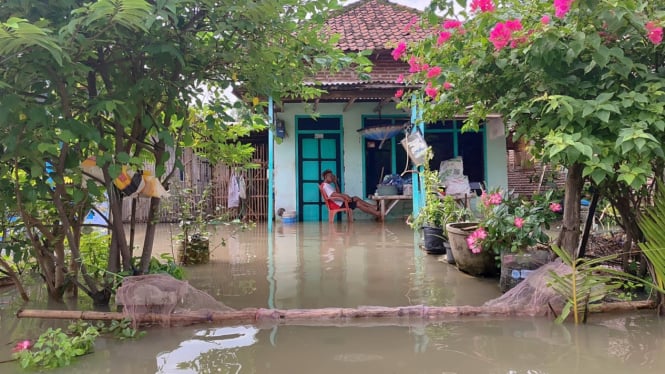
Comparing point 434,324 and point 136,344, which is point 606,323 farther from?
point 136,344

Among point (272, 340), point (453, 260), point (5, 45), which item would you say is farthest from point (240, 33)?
point (453, 260)

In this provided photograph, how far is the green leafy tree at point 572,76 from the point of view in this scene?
280 centimetres

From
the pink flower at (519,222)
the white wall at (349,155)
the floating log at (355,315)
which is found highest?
the white wall at (349,155)

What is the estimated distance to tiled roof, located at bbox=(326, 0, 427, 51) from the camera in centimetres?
1100

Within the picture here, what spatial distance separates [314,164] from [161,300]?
8247 millimetres

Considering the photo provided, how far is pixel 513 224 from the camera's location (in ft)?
13.7

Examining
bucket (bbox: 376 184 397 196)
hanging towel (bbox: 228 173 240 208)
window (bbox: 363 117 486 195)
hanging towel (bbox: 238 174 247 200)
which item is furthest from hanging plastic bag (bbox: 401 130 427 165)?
hanging towel (bbox: 228 173 240 208)

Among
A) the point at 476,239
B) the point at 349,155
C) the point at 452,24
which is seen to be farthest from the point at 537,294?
the point at 349,155

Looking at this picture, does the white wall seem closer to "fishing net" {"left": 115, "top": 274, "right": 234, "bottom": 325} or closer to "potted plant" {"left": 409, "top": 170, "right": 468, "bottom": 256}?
"potted plant" {"left": 409, "top": 170, "right": 468, "bottom": 256}

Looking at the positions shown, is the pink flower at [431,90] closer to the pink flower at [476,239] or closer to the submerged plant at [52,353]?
the pink flower at [476,239]

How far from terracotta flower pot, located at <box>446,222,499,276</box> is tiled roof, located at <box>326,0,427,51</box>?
255 inches

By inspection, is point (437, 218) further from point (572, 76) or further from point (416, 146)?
point (572, 76)

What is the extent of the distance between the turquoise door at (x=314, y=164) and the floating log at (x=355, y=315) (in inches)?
316

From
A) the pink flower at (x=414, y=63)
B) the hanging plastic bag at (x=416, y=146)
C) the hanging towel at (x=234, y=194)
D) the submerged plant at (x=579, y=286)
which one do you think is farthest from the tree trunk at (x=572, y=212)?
the hanging towel at (x=234, y=194)
